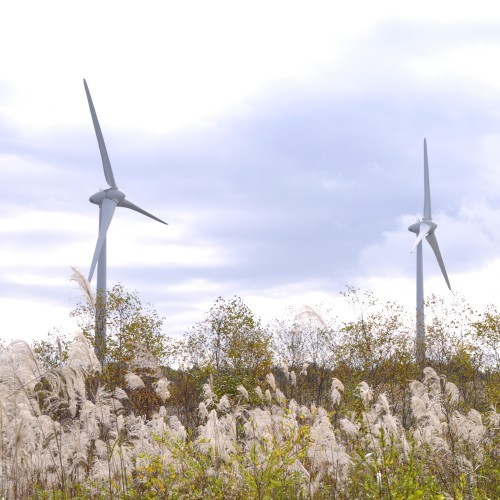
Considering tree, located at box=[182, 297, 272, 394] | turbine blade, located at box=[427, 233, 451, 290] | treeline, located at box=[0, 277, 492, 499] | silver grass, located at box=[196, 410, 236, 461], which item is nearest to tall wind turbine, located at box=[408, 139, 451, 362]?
turbine blade, located at box=[427, 233, 451, 290]

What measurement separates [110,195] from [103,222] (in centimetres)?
Result: 285

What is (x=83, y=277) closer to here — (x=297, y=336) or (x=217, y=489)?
(x=217, y=489)

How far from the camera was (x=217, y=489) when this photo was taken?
8711 millimetres

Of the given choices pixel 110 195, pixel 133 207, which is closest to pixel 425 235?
pixel 133 207

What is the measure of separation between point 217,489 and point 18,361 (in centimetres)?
249

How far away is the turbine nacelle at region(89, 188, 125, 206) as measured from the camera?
4372 cm

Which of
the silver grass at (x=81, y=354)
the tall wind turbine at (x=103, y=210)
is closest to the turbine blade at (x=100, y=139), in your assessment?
the tall wind turbine at (x=103, y=210)

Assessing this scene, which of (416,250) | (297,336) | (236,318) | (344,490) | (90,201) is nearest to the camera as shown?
(344,490)

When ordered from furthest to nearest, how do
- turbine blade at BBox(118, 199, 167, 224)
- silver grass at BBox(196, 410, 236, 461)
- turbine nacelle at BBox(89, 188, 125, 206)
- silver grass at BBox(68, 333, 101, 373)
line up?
1. turbine blade at BBox(118, 199, 167, 224)
2. turbine nacelle at BBox(89, 188, 125, 206)
3. silver grass at BBox(196, 410, 236, 461)
4. silver grass at BBox(68, 333, 101, 373)

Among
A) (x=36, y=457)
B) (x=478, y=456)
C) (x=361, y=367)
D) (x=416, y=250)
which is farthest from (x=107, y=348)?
(x=416, y=250)

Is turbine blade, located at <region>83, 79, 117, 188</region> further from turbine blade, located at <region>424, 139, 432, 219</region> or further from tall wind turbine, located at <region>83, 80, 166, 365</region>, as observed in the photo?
turbine blade, located at <region>424, 139, 432, 219</region>

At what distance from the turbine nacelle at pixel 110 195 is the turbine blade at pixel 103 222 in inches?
7.7

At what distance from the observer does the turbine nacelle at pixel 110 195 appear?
143 ft

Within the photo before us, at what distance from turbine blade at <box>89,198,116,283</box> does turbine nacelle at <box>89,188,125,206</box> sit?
196mm
